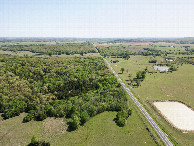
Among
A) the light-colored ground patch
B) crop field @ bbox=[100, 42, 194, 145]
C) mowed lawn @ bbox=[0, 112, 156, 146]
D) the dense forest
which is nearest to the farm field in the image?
mowed lawn @ bbox=[0, 112, 156, 146]

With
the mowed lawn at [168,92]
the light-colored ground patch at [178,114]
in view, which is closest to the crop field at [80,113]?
the mowed lawn at [168,92]

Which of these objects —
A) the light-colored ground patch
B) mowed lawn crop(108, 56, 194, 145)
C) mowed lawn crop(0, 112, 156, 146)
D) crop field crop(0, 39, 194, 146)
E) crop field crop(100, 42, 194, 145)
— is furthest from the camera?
the light-colored ground patch

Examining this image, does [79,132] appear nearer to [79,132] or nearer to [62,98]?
[79,132]

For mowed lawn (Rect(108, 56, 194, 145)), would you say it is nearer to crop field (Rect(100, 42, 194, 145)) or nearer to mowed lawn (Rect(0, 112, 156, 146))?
crop field (Rect(100, 42, 194, 145))

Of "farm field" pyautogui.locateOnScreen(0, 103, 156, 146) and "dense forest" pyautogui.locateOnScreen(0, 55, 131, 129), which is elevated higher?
"dense forest" pyautogui.locateOnScreen(0, 55, 131, 129)

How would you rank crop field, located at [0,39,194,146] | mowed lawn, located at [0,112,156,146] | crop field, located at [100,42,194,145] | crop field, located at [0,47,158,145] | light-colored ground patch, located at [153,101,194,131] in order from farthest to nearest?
light-colored ground patch, located at [153,101,194,131] → crop field, located at [100,42,194,145] → crop field, located at [0,39,194,146] → crop field, located at [0,47,158,145] → mowed lawn, located at [0,112,156,146]

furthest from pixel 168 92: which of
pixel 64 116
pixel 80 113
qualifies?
pixel 64 116

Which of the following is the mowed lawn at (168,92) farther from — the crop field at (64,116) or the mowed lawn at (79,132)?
the mowed lawn at (79,132)

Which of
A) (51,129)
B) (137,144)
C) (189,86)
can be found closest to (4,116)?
(51,129)
